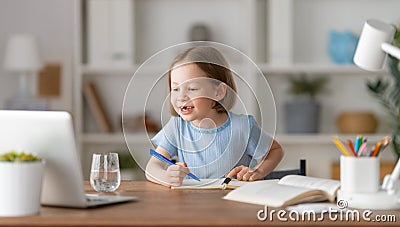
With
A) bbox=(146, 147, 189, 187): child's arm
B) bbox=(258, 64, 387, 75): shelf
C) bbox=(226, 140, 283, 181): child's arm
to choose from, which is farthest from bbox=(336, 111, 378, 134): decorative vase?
bbox=(146, 147, 189, 187): child's arm

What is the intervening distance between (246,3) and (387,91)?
42.6 inches

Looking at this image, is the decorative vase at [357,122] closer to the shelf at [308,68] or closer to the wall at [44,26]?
the shelf at [308,68]

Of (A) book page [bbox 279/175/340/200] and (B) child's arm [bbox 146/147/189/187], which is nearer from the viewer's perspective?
(A) book page [bbox 279/175/340/200]

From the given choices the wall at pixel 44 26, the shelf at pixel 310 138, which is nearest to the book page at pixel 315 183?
the shelf at pixel 310 138

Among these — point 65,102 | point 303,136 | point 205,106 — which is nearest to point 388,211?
point 205,106

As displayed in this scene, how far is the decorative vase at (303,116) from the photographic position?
5.04 meters

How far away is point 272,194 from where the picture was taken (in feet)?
5.82

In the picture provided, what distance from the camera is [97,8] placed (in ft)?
16.5

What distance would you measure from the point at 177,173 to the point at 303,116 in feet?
10.1

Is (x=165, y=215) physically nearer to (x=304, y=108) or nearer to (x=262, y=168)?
(x=262, y=168)

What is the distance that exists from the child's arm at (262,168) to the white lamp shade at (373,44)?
0.40m

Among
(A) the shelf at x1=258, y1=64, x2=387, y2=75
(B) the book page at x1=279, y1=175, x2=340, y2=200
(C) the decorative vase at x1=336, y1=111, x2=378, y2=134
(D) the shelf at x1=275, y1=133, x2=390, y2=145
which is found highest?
(B) the book page at x1=279, y1=175, x2=340, y2=200

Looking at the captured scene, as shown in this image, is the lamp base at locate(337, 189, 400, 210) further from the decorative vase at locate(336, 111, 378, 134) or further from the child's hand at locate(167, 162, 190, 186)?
the decorative vase at locate(336, 111, 378, 134)

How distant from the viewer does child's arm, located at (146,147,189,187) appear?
2045 millimetres
